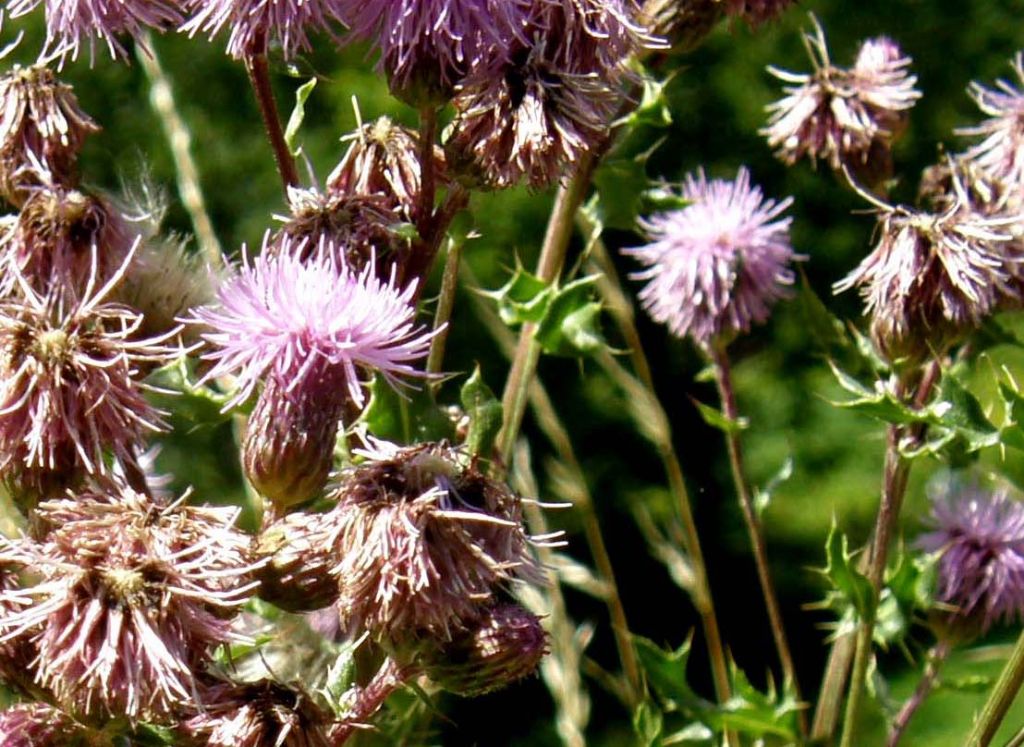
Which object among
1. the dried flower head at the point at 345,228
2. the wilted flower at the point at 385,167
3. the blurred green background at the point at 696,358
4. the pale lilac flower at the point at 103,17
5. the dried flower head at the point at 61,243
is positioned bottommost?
the blurred green background at the point at 696,358

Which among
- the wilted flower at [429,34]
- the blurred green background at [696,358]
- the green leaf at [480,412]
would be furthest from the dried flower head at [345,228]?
the blurred green background at [696,358]

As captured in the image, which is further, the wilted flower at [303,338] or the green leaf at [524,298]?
the green leaf at [524,298]

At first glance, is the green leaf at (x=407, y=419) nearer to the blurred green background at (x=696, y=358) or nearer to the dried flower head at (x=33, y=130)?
the dried flower head at (x=33, y=130)

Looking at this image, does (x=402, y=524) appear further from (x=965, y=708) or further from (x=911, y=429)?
(x=965, y=708)

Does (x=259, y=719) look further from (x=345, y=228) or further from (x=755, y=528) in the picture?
(x=755, y=528)

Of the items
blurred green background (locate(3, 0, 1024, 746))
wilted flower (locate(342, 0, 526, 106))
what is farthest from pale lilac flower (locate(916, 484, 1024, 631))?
blurred green background (locate(3, 0, 1024, 746))

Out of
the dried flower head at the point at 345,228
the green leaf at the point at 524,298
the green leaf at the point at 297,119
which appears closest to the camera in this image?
the dried flower head at the point at 345,228
